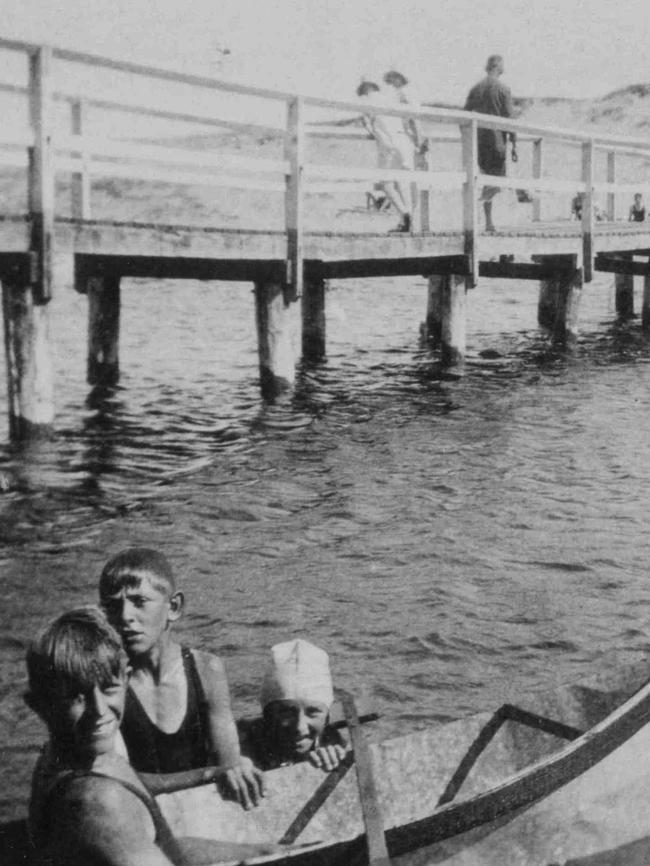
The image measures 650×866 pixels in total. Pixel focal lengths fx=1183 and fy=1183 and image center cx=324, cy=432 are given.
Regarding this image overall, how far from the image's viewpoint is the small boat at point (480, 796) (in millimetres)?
3748

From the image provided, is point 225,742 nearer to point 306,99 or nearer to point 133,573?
point 133,573

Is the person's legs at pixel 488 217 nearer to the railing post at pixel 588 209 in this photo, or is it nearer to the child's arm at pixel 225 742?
the railing post at pixel 588 209

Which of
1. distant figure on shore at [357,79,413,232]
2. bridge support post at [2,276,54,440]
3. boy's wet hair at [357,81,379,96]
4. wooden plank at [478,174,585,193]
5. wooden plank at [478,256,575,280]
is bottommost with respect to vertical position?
bridge support post at [2,276,54,440]

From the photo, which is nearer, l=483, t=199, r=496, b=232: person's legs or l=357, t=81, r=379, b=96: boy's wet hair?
l=357, t=81, r=379, b=96: boy's wet hair

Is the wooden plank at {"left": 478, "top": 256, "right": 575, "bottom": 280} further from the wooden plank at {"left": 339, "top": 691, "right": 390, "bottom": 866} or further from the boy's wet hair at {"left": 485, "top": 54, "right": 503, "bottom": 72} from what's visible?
the wooden plank at {"left": 339, "top": 691, "right": 390, "bottom": 866}

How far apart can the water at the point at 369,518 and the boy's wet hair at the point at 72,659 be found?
7.23ft

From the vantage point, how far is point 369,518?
8688mm

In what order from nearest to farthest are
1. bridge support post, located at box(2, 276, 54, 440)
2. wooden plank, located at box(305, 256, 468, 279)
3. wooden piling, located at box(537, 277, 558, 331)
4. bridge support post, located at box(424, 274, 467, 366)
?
bridge support post, located at box(2, 276, 54, 440)
wooden plank, located at box(305, 256, 468, 279)
bridge support post, located at box(424, 274, 467, 366)
wooden piling, located at box(537, 277, 558, 331)

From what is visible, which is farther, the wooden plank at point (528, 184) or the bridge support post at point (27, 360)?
the wooden plank at point (528, 184)

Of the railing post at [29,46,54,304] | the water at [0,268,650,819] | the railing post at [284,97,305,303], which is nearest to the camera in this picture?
the water at [0,268,650,819]

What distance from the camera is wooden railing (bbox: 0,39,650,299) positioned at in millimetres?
8367

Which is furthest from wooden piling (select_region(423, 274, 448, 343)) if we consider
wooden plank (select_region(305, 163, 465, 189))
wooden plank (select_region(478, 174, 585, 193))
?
wooden plank (select_region(305, 163, 465, 189))

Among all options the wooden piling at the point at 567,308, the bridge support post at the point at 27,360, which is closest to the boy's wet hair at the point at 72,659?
the bridge support post at the point at 27,360

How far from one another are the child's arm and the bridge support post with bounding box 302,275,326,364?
11.6 m
